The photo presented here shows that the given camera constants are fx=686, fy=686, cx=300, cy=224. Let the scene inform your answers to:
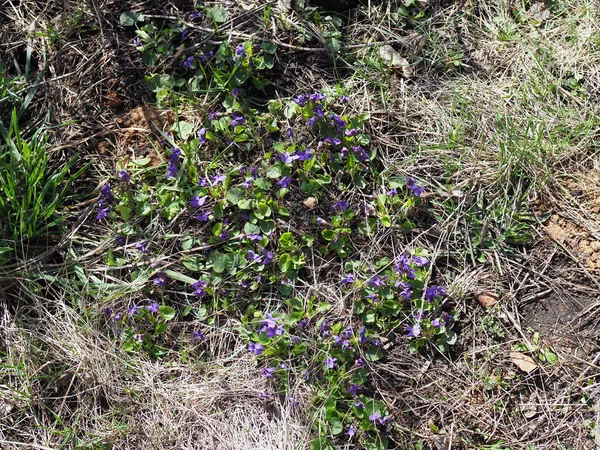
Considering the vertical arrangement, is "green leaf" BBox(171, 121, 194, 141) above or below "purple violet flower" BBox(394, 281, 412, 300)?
above

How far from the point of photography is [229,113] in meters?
3.25

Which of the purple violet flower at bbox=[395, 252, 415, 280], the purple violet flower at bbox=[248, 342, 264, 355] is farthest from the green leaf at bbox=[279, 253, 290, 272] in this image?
the purple violet flower at bbox=[395, 252, 415, 280]

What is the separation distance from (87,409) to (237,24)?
1.93 metres

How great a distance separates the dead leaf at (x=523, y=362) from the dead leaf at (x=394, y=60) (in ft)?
4.66

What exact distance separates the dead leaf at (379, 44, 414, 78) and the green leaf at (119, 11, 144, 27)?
3.90 feet

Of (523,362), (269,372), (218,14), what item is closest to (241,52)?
(218,14)

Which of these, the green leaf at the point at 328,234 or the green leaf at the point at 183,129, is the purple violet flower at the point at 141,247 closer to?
the green leaf at the point at 183,129

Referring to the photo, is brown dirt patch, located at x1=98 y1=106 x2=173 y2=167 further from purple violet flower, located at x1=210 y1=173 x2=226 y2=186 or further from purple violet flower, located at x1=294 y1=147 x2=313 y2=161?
purple violet flower, located at x1=294 y1=147 x2=313 y2=161

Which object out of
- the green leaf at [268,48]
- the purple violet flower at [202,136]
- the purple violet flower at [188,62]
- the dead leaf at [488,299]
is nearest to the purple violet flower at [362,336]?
the dead leaf at [488,299]

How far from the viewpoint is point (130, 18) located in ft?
11.0

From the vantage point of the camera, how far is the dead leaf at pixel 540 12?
3.55 m

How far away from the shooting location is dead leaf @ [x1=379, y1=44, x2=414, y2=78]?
3.38 m

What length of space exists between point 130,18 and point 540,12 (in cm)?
209

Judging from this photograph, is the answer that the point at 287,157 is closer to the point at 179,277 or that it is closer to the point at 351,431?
the point at 179,277
